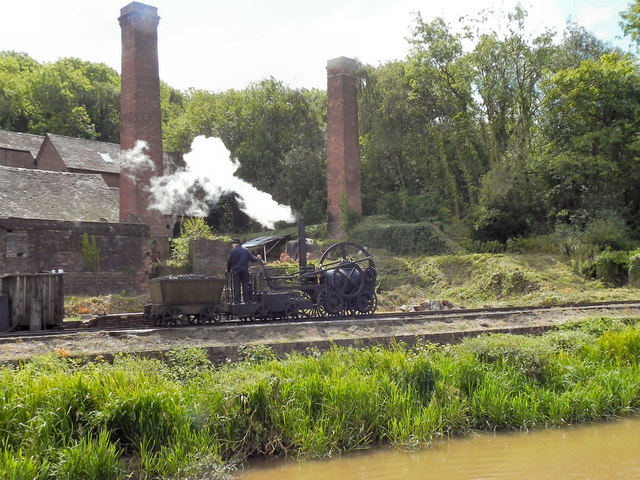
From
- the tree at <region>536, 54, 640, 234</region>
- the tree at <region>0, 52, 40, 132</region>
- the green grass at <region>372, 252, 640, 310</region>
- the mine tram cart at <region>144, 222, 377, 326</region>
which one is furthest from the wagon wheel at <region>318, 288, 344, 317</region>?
the tree at <region>0, 52, 40, 132</region>

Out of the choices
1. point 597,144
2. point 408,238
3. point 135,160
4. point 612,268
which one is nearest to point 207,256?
point 135,160

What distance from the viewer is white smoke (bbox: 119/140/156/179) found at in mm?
25859

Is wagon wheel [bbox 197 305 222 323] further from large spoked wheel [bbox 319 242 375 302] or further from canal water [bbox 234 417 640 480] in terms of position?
canal water [bbox 234 417 640 480]

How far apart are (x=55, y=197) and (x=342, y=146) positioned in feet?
42.7

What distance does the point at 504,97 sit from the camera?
1142 inches

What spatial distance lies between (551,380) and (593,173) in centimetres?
1712

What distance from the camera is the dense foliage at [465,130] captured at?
24281 millimetres

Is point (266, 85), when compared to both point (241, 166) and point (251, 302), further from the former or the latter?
point (251, 302)

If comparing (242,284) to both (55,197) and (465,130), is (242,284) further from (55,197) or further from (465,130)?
(465,130)

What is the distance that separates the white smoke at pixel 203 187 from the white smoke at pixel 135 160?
757mm

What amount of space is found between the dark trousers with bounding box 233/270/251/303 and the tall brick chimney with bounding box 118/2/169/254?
13.6 meters

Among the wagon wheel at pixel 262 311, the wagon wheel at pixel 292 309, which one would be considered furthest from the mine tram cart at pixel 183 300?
the wagon wheel at pixel 292 309

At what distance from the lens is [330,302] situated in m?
14.2

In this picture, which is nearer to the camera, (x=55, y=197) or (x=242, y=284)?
(x=242, y=284)
